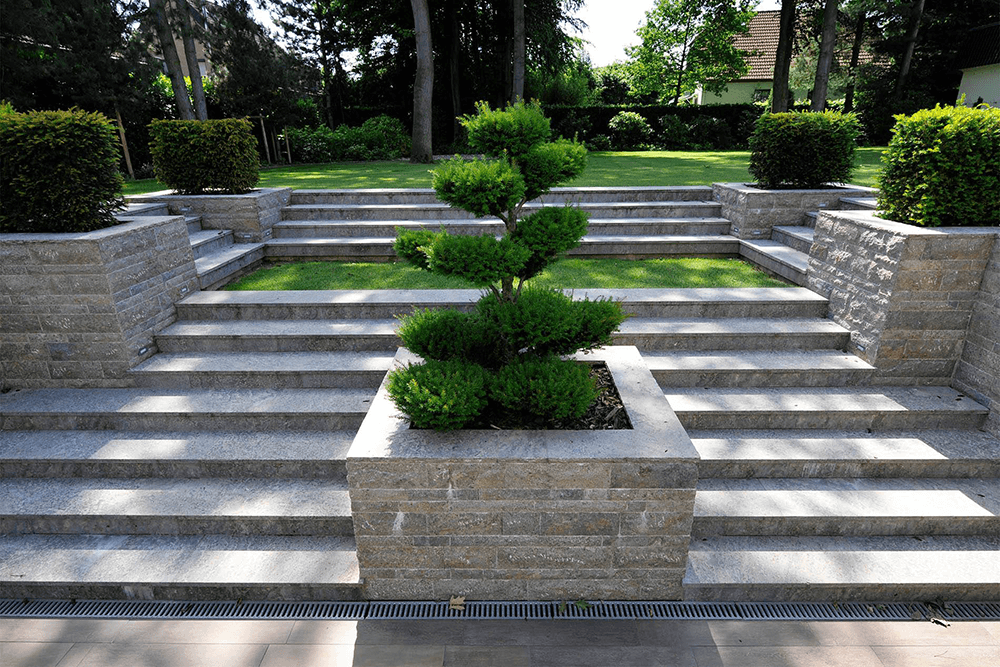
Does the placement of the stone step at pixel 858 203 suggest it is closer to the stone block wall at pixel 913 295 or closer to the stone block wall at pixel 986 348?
the stone block wall at pixel 913 295

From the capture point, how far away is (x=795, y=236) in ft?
19.6

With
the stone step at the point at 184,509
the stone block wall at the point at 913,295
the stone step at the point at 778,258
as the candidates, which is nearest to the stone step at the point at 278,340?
the stone step at the point at 184,509

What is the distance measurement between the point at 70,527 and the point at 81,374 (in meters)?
1.47

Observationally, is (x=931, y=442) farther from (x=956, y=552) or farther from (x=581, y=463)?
(x=581, y=463)

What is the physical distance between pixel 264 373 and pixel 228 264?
2142 mm

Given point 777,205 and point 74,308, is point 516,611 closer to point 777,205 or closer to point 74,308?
point 74,308

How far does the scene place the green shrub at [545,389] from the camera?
2805mm

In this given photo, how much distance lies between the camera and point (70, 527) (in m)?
3.31

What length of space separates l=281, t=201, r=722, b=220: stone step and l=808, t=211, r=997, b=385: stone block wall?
2848mm

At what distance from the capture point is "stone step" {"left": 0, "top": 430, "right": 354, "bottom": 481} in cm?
356

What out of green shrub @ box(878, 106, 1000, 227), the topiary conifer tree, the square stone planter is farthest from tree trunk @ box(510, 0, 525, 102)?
the square stone planter

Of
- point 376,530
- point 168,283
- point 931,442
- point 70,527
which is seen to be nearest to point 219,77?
Answer: point 168,283

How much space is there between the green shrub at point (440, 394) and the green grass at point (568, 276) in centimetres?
262

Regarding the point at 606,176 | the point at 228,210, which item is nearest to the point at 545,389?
the point at 228,210
